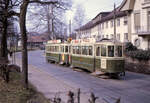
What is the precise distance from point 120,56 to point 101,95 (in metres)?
6.25

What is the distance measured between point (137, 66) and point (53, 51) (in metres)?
12.8

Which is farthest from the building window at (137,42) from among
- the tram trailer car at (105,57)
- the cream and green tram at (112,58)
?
the cream and green tram at (112,58)

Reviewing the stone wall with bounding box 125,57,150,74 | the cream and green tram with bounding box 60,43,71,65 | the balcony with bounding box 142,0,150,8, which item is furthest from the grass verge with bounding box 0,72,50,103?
the balcony with bounding box 142,0,150,8

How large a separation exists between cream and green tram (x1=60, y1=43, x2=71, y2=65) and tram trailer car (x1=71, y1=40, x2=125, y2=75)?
5.73m

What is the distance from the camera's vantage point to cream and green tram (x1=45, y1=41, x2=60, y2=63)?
1124 inches

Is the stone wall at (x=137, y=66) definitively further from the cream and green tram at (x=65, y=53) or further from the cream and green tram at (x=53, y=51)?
the cream and green tram at (x=53, y=51)

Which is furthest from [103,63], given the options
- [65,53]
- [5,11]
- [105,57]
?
[65,53]

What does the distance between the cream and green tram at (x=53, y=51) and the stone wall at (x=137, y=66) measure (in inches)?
367

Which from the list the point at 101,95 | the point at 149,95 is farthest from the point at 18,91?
the point at 149,95

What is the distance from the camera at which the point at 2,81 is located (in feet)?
37.4

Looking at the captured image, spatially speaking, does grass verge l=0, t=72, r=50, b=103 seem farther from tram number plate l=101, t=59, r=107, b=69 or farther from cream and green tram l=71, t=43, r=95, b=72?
cream and green tram l=71, t=43, r=95, b=72

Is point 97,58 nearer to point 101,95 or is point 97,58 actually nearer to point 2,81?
point 101,95

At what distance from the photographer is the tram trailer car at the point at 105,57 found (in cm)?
1592

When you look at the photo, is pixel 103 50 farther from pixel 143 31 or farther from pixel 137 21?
pixel 137 21
